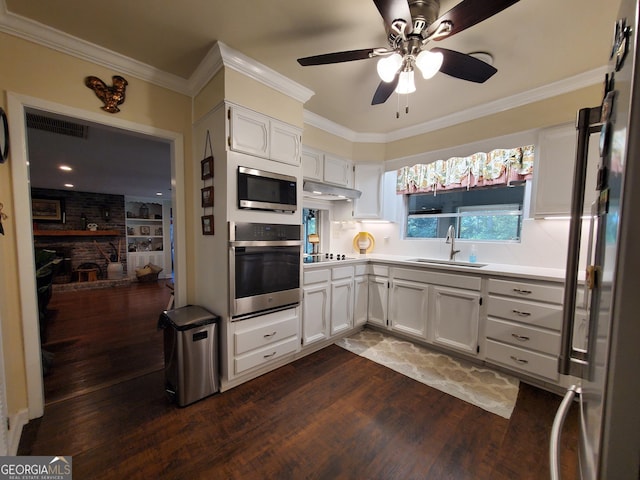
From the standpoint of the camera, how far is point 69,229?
611cm

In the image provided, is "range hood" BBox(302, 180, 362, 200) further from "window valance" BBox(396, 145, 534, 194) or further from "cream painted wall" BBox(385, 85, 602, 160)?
"cream painted wall" BBox(385, 85, 602, 160)

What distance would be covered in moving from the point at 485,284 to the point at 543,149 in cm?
135

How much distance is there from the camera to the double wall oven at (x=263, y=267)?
1.95 metres

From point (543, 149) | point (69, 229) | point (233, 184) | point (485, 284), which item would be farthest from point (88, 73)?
point (69, 229)

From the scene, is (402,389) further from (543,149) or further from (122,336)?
(122,336)

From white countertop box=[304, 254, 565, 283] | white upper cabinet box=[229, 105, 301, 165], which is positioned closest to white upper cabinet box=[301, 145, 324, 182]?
white upper cabinet box=[229, 105, 301, 165]

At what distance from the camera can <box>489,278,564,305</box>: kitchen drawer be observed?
1.99m

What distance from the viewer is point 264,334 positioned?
2168mm

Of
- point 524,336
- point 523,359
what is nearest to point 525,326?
point 524,336

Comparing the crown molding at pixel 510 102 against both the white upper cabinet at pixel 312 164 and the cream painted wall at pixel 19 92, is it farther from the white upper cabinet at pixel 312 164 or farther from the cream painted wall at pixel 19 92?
the cream painted wall at pixel 19 92

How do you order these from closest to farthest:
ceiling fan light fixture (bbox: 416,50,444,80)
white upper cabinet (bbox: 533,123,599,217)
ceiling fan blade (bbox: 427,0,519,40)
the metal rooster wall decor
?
ceiling fan blade (bbox: 427,0,519,40), ceiling fan light fixture (bbox: 416,50,444,80), the metal rooster wall decor, white upper cabinet (bbox: 533,123,599,217)

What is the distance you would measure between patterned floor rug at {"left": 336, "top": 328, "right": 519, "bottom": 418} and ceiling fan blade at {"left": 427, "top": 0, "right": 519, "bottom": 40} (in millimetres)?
2423

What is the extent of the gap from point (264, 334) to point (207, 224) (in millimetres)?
1058

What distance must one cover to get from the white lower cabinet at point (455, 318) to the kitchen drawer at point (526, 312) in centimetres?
14
